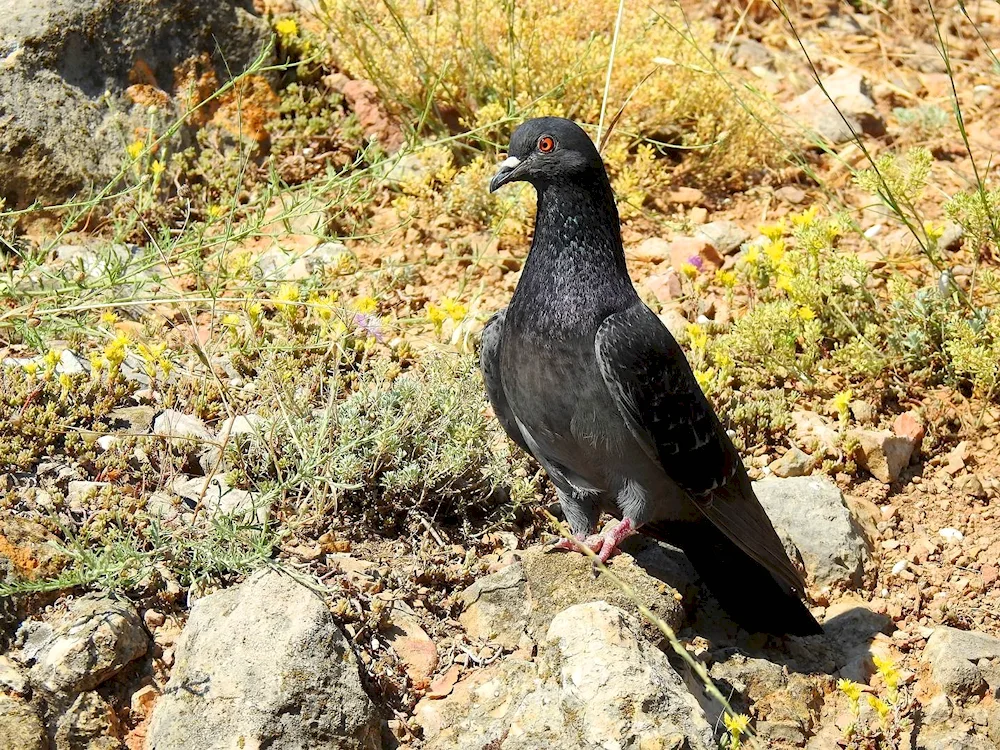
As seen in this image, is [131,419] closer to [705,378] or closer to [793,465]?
[705,378]

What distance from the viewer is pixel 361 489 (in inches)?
170

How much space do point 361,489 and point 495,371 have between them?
725mm

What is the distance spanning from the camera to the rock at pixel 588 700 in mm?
3062

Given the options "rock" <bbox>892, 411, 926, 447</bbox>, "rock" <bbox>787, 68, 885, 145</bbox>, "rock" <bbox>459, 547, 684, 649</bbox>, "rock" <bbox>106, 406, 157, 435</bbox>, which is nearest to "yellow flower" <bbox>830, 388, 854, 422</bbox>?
"rock" <bbox>892, 411, 926, 447</bbox>

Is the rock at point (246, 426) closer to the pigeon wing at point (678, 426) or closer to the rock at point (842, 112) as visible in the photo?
the pigeon wing at point (678, 426)

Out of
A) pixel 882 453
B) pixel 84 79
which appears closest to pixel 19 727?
pixel 882 453

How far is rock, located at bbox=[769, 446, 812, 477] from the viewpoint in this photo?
4.80 m

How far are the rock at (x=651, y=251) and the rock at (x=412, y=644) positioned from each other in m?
2.60

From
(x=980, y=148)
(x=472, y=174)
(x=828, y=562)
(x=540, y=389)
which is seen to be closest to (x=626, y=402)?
(x=540, y=389)

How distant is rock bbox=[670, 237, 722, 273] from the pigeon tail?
1892 millimetres

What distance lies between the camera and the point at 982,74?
736 centimetres

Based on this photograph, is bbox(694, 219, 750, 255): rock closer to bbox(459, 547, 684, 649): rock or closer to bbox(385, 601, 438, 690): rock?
bbox(459, 547, 684, 649): rock

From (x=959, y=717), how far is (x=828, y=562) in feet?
2.61

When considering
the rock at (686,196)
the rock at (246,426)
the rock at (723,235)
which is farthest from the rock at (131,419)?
the rock at (686,196)
